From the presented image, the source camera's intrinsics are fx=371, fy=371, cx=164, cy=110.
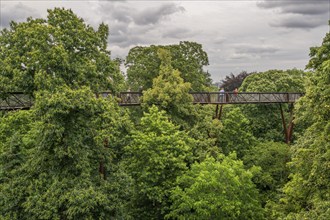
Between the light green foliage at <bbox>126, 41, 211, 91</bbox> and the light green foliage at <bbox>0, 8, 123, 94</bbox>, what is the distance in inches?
544

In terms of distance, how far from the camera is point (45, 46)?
52.9 feet

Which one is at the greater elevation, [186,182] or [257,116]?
[257,116]

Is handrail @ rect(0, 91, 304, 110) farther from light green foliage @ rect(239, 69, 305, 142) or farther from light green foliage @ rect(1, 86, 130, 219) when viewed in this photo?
light green foliage @ rect(1, 86, 130, 219)

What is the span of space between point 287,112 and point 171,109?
17.3 metres

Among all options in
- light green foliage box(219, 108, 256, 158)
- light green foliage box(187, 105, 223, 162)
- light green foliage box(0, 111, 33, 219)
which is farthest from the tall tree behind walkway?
light green foliage box(219, 108, 256, 158)

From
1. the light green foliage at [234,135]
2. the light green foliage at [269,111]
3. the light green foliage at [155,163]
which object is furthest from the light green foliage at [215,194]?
the light green foliage at [269,111]

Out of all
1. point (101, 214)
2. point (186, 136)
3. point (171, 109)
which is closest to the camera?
point (101, 214)

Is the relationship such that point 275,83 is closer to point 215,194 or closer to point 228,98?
point 228,98

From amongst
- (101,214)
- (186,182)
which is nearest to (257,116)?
(186,182)

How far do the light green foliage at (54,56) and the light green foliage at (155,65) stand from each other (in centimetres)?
1381

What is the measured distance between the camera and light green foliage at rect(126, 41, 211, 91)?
107ft

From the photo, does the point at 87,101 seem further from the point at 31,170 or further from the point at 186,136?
the point at 186,136

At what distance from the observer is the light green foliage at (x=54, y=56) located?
1577 centimetres

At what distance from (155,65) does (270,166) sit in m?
12.8
